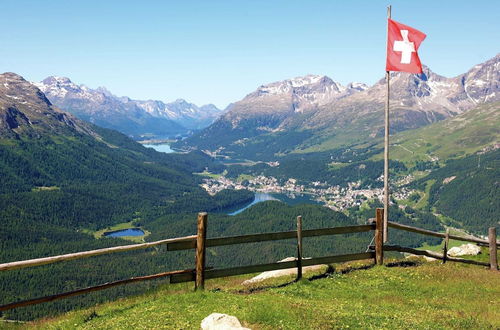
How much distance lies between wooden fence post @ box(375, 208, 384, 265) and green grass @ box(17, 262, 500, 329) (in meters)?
1.01

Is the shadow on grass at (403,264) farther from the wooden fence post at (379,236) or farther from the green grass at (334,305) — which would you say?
the green grass at (334,305)

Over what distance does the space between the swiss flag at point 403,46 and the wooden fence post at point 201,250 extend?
16.7 metres

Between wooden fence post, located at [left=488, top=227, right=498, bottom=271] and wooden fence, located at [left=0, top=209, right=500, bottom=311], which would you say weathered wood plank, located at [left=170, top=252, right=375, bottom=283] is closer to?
wooden fence, located at [left=0, top=209, right=500, bottom=311]

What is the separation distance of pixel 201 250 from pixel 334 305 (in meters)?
7.10

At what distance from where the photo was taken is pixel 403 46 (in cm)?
2853

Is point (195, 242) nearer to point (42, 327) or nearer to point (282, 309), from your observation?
point (282, 309)

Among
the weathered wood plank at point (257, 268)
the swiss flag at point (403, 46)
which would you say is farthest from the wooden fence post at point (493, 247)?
the swiss flag at point (403, 46)

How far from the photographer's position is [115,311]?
19.0 meters

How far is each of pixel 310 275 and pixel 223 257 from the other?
167 m

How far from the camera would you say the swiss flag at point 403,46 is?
93.1 ft

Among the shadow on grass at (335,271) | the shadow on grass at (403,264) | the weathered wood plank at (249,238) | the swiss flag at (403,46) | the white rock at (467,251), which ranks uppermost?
the swiss flag at (403,46)

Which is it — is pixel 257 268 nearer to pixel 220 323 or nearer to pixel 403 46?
pixel 220 323

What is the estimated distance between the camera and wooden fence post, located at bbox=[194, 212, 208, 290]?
21141mm

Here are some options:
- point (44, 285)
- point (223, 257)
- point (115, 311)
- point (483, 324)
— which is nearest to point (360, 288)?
point (483, 324)
